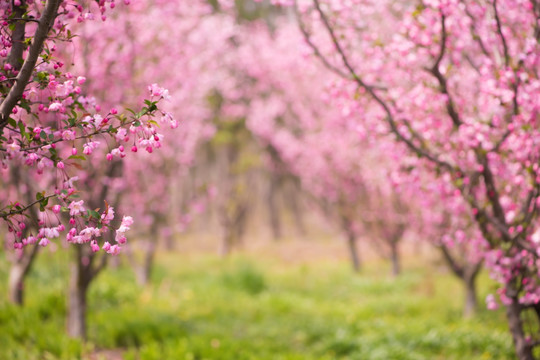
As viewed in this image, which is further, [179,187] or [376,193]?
[179,187]

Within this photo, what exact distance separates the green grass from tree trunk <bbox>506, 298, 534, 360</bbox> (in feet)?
6.94

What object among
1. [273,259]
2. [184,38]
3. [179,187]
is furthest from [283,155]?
[179,187]

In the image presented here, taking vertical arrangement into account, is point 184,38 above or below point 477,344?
above

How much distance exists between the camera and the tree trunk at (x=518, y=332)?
448 centimetres

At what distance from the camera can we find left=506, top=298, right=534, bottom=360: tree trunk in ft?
14.7

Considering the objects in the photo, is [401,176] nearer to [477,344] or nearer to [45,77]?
[477,344]

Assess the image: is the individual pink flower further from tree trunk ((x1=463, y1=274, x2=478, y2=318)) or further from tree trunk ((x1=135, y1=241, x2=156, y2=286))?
tree trunk ((x1=135, y1=241, x2=156, y2=286))

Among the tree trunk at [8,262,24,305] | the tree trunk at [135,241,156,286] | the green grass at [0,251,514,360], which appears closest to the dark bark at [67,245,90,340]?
the green grass at [0,251,514,360]

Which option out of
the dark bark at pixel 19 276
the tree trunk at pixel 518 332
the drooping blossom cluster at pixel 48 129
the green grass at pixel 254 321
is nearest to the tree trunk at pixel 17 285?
the dark bark at pixel 19 276

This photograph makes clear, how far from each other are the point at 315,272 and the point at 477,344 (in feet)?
30.2

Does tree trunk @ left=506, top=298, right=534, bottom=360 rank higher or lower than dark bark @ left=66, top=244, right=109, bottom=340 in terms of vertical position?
lower

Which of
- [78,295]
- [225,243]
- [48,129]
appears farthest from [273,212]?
[48,129]

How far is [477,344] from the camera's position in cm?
691

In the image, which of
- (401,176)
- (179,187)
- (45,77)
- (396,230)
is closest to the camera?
(45,77)
